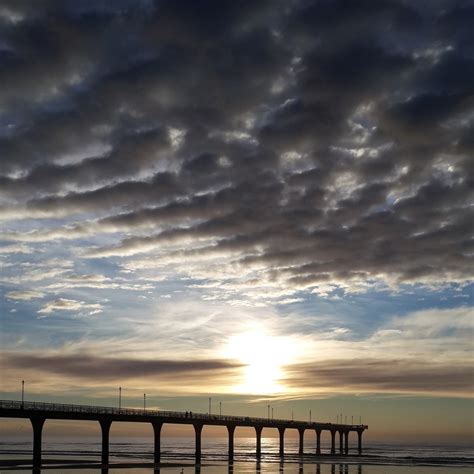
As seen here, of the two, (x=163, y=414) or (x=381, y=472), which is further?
(x=163, y=414)

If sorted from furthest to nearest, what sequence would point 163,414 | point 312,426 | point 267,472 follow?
point 312,426 < point 163,414 < point 267,472

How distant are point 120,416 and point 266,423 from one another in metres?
54.5

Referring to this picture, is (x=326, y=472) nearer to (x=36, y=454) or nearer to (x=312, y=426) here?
(x=36, y=454)

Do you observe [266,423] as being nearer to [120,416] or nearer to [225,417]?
[225,417]

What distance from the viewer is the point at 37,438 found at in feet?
271

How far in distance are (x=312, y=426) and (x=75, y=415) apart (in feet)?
300

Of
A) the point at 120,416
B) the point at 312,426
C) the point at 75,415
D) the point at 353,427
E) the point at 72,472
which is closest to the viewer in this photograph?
the point at 72,472

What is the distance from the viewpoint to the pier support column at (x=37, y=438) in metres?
80.9

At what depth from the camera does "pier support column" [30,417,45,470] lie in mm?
80938

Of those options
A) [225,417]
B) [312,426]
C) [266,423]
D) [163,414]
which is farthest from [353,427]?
[163,414]

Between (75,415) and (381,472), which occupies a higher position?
(75,415)

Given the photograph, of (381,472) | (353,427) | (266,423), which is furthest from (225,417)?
(353,427)

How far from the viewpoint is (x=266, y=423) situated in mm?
145625

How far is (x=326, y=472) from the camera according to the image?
86.4 m
